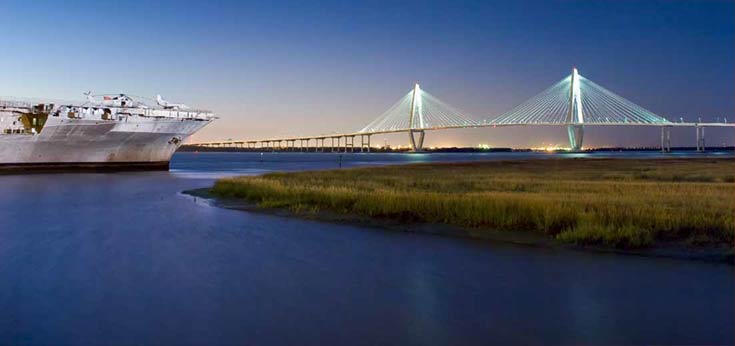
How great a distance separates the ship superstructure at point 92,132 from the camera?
4116 cm

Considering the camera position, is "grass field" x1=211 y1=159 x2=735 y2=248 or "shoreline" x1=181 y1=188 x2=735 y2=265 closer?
"shoreline" x1=181 y1=188 x2=735 y2=265

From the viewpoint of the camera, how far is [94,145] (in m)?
44.9

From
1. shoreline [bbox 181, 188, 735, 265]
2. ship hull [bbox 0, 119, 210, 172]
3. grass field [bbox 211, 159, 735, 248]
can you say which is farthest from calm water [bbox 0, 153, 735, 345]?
ship hull [bbox 0, 119, 210, 172]

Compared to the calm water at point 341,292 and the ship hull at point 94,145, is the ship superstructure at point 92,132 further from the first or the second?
the calm water at point 341,292

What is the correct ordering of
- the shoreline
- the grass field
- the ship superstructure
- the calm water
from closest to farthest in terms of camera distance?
1. the calm water
2. the shoreline
3. the grass field
4. the ship superstructure

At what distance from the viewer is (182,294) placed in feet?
26.0

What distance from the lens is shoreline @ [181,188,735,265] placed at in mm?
9555

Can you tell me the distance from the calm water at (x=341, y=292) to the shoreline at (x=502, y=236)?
0.41m

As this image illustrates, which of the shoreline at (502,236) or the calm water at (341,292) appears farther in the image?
the shoreline at (502,236)

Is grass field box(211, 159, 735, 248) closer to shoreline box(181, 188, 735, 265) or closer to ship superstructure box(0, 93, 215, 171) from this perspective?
shoreline box(181, 188, 735, 265)

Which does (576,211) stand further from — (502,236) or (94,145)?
(94,145)

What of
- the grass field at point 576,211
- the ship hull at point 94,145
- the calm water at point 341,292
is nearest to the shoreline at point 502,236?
the grass field at point 576,211

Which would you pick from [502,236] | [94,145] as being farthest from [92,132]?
[502,236]

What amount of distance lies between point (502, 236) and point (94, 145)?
137 feet
